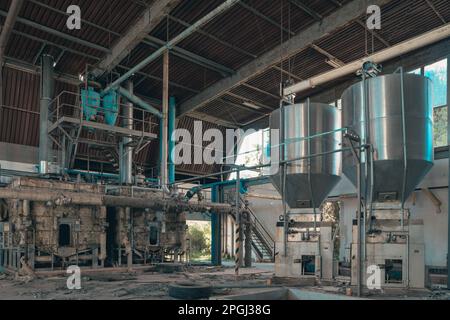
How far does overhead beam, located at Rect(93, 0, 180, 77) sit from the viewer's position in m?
13.8

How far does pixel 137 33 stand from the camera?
1503cm

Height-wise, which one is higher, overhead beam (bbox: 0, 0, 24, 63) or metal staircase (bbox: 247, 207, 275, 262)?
overhead beam (bbox: 0, 0, 24, 63)

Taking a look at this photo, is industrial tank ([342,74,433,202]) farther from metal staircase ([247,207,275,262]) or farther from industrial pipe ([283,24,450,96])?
metal staircase ([247,207,275,262])

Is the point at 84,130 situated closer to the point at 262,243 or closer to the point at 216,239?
the point at 216,239

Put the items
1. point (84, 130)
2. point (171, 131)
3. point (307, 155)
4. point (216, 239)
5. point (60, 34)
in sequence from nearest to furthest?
point (307, 155) → point (60, 34) → point (84, 130) → point (216, 239) → point (171, 131)

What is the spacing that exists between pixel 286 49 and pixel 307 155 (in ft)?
23.8

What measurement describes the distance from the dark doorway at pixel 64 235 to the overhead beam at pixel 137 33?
22.4ft

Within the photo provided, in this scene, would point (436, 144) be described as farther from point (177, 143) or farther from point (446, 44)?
point (177, 143)

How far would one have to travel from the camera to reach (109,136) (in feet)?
55.7

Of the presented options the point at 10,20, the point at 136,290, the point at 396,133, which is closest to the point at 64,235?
the point at 136,290

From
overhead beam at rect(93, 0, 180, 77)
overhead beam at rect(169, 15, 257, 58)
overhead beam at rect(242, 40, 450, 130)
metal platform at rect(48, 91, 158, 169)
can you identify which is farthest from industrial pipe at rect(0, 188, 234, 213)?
overhead beam at rect(242, 40, 450, 130)

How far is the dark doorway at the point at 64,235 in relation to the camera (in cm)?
1352

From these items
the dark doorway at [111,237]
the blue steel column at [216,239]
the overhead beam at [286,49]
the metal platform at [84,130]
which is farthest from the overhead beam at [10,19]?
the blue steel column at [216,239]

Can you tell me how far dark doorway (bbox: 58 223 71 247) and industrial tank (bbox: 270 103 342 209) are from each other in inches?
282
